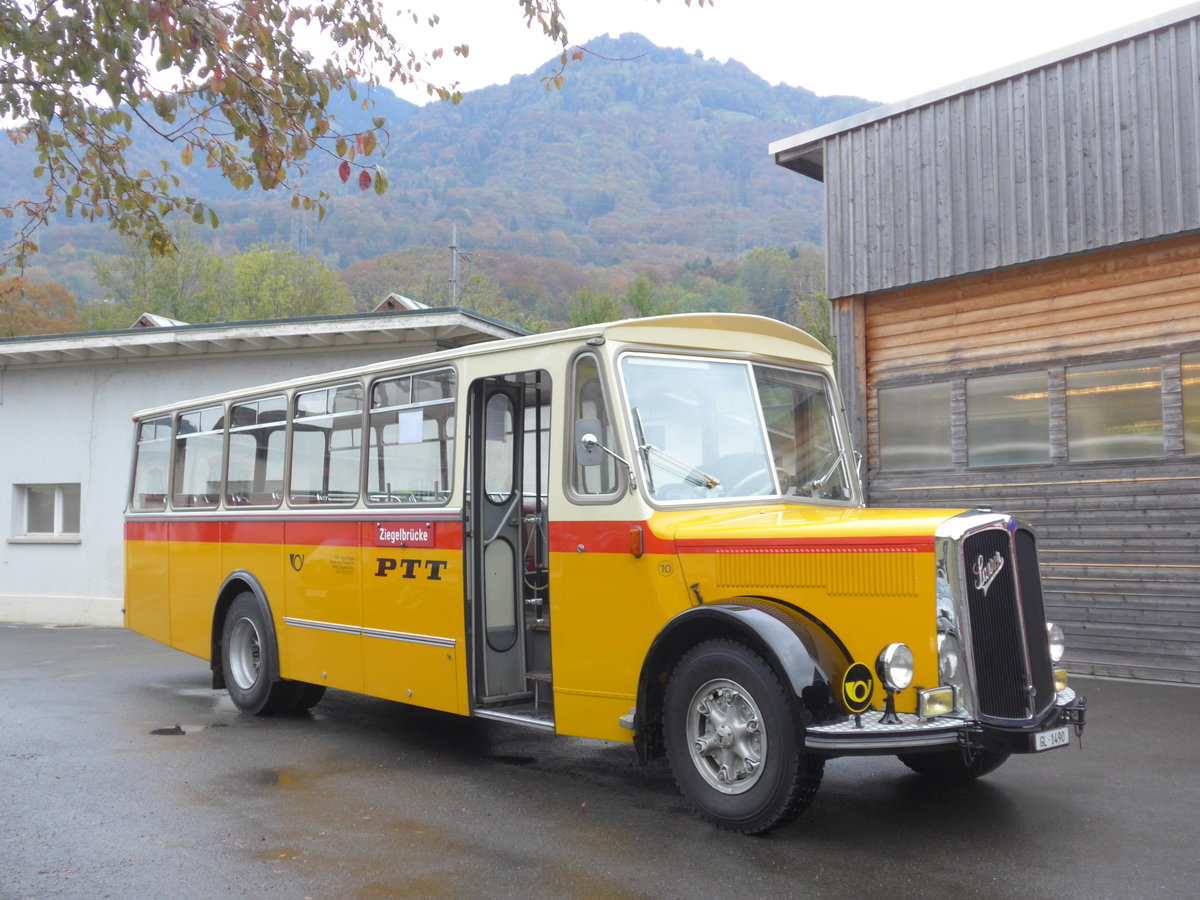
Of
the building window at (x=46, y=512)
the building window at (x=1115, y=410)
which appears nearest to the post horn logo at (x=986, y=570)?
the building window at (x=1115, y=410)

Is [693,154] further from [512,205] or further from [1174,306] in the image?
[1174,306]

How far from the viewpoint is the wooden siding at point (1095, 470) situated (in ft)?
34.7

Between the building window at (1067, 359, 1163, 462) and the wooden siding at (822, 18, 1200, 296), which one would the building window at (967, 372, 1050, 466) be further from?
the wooden siding at (822, 18, 1200, 296)

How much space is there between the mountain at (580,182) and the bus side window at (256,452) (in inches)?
2923

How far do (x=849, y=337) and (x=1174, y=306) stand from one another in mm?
3553

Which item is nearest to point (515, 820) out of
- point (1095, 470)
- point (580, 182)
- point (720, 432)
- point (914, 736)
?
point (914, 736)

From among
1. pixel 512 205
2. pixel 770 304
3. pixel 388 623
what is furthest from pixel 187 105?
pixel 512 205

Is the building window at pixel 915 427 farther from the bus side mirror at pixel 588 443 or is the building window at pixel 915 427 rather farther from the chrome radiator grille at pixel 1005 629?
the bus side mirror at pixel 588 443

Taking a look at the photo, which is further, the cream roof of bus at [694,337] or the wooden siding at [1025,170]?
the wooden siding at [1025,170]

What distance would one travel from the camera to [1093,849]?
5.48m

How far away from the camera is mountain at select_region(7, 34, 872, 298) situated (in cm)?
10812

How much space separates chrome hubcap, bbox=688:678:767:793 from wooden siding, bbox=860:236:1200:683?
6658 millimetres

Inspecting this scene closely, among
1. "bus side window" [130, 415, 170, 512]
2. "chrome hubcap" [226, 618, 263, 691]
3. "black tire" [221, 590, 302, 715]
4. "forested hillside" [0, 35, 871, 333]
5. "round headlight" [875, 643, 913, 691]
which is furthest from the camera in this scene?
"forested hillside" [0, 35, 871, 333]

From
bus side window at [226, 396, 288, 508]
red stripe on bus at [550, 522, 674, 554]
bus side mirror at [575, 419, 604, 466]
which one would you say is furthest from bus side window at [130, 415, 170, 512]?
bus side mirror at [575, 419, 604, 466]
